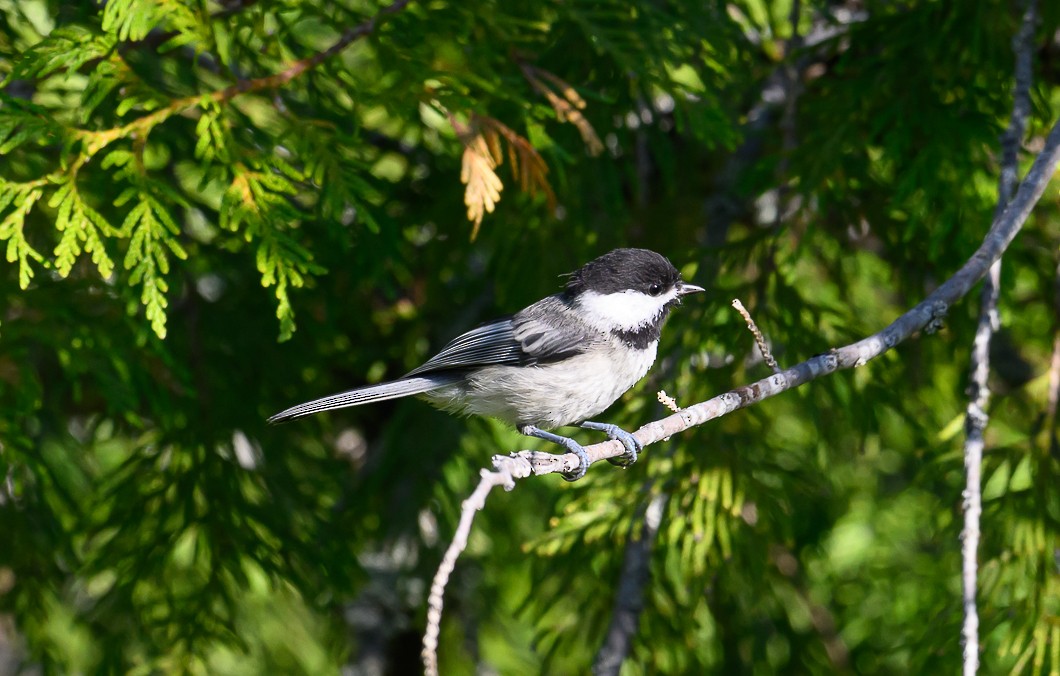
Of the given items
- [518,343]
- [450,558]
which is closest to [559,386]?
[518,343]

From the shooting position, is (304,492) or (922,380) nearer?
(304,492)

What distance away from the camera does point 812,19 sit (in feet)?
13.0

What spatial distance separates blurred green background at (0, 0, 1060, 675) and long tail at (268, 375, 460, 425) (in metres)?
0.37

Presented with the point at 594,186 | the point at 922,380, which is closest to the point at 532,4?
the point at 594,186

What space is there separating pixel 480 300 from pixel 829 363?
76.6 inches

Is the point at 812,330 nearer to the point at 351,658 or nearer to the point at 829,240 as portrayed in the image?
the point at 829,240

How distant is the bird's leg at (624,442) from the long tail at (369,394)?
17.7 inches

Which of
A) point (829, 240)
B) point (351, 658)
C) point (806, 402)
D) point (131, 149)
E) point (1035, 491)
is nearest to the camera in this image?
point (131, 149)

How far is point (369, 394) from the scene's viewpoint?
2.93 metres

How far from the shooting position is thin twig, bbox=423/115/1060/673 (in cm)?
216

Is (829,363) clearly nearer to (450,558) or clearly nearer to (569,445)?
(569,445)

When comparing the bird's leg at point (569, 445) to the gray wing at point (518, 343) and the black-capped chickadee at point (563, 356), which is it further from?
the gray wing at point (518, 343)

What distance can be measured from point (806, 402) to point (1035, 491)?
71 cm

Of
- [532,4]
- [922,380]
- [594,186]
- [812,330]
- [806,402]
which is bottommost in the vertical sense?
[922,380]
